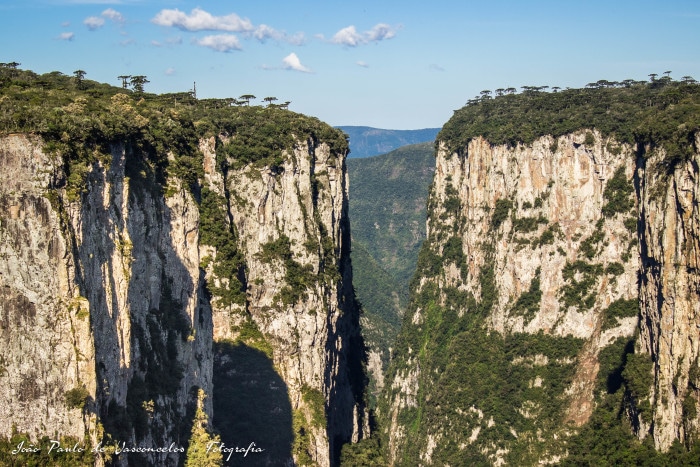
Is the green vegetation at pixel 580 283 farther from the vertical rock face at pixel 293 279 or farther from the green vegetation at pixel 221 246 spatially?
the green vegetation at pixel 221 246

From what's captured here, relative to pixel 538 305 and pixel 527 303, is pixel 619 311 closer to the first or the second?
pixel 538 305

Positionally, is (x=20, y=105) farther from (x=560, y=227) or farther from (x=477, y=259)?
(x=477, y=259)

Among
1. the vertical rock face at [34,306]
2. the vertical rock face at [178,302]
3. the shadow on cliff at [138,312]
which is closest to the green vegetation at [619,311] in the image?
the vertical rock face at [178,302]

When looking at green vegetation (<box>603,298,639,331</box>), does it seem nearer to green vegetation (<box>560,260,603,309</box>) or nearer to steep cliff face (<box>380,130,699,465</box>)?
steep cliff face (<box>380,130,699,465</box>)

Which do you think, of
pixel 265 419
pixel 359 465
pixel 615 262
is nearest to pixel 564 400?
pixel 615 262

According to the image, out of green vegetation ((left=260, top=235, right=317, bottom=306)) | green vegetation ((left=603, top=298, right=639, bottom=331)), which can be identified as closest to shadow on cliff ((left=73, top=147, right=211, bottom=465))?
green vegetation ((left=260, top=235, right=317, bottom=306))
